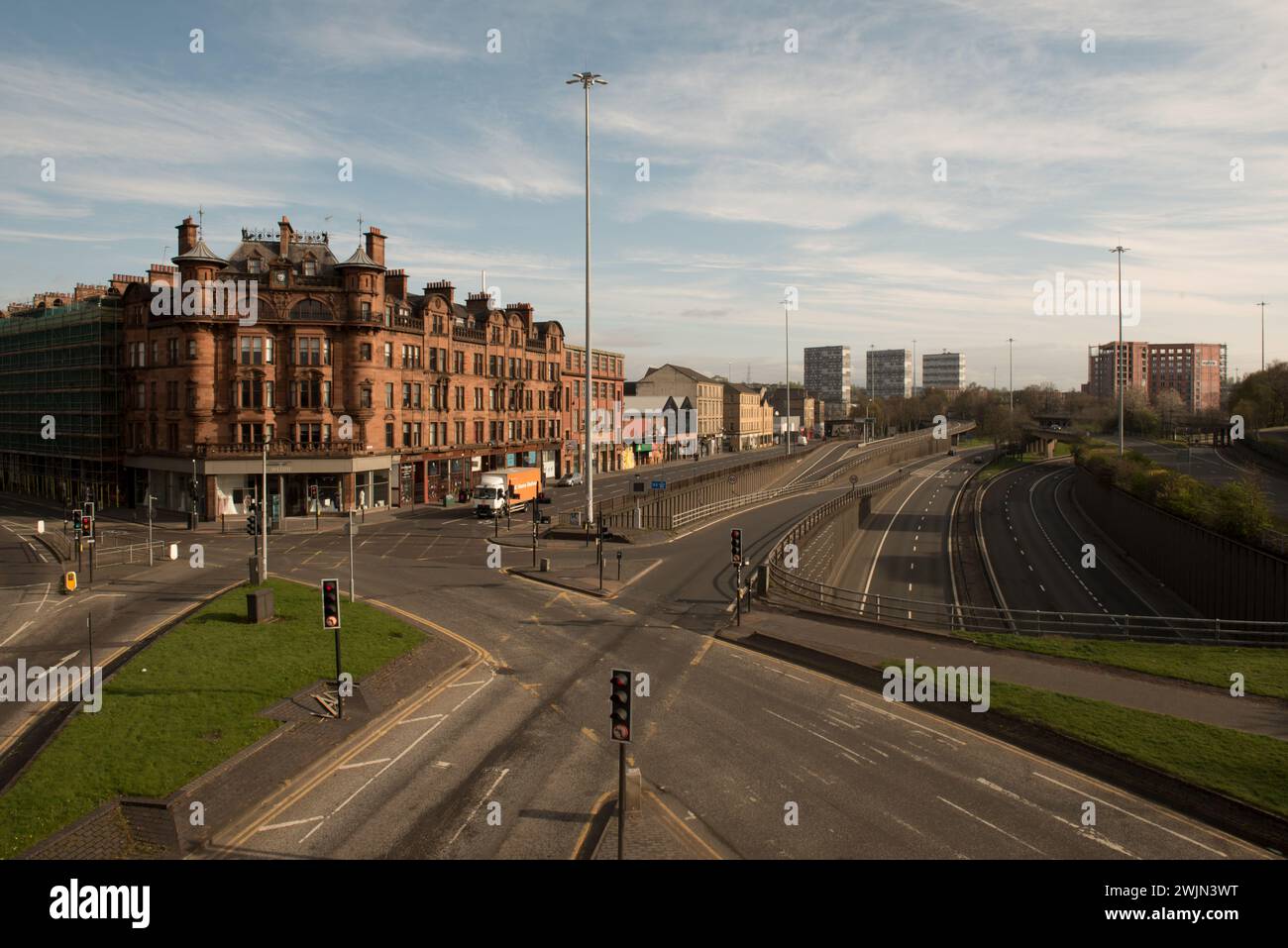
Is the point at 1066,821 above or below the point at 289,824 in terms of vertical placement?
below

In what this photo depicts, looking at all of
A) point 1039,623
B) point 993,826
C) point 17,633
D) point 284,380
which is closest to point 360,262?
point 284,380

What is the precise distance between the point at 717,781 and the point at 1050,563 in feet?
159

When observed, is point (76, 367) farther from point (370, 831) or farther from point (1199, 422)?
point (1199, 422)

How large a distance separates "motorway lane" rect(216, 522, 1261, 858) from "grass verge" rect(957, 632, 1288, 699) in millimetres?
6762

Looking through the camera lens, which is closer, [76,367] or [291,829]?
[291,829]

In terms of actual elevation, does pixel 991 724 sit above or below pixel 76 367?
below

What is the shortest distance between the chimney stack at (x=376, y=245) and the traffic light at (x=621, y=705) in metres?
53.2

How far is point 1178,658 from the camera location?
23.7m

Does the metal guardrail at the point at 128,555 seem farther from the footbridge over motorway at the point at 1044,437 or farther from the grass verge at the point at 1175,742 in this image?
the footbridge over motorway at the point at 1044,437

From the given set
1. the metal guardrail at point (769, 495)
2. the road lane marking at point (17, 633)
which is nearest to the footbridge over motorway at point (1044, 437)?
the metal guardrail at point (769, 495)

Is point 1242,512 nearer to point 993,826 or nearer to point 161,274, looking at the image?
point 993,826
